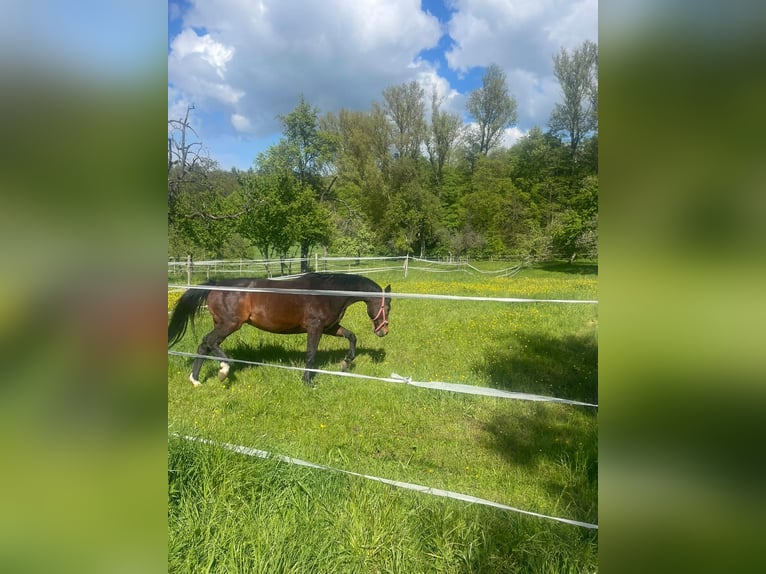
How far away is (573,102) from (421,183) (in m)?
6.71

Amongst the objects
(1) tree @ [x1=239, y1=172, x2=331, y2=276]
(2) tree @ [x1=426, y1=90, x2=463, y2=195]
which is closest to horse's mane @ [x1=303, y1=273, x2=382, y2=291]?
(1) tree @ [x1=239, y1=172, x2=331, y2=276]

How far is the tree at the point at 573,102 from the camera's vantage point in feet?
39.4

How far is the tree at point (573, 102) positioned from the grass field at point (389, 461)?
1026 centimetres

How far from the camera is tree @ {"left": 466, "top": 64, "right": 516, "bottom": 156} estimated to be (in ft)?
55.4

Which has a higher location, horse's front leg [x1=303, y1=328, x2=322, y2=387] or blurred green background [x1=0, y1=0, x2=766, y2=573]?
blurred green background [x1=0, y1=0, x2=766, y2=573]

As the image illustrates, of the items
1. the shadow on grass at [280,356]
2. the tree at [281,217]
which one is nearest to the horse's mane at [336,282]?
the shadow on grass at [280,356]

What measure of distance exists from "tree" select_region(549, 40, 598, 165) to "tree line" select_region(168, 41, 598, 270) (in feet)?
0.18

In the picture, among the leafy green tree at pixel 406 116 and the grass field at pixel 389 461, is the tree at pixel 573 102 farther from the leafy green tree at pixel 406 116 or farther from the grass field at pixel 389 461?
the grass field at pixel 389 461

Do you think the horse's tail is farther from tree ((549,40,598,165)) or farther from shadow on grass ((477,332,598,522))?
tree ((549,40,598,165))

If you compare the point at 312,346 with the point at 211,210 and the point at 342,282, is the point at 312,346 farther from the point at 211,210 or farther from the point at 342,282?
the point at 211,210

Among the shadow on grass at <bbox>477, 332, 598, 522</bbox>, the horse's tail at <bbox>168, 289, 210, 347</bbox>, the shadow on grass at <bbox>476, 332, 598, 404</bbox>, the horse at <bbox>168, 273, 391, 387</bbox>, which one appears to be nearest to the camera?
the shadow on grass at <bbox>477, 332, 598, 522</bbox>
